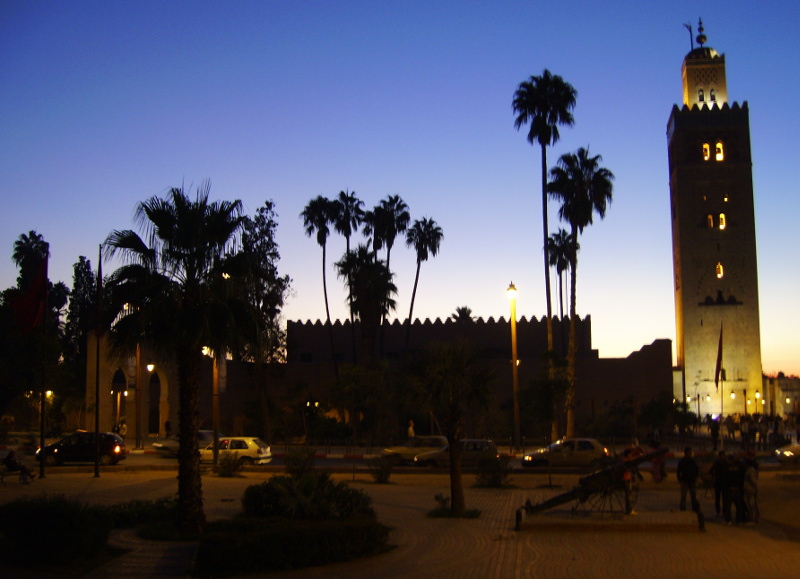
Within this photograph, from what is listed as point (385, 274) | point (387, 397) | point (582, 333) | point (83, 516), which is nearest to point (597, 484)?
point (83, 516)

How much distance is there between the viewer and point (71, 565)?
11781 mm

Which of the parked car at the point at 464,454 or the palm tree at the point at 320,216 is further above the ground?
the palm tree at the point at 320,216

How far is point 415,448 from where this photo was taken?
2988 centimetres

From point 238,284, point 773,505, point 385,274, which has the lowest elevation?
point 773,505

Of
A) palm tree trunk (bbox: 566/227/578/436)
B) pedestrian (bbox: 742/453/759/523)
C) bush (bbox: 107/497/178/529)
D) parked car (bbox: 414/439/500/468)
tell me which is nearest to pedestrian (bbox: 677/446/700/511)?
pedestrian (bbox: 742/453/759/523)

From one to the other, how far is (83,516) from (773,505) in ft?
46.7

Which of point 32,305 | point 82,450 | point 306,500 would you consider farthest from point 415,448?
point 306,500

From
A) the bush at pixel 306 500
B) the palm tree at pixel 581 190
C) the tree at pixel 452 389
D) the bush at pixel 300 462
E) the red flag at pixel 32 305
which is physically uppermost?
the palm tree at pixel 581 190

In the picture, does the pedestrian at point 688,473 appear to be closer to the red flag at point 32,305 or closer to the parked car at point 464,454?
the parked car at point 464,454

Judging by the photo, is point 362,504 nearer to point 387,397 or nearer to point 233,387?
point 387,397

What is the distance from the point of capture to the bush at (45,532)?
11.7 m

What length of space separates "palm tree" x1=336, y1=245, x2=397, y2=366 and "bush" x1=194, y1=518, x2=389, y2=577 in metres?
35.5

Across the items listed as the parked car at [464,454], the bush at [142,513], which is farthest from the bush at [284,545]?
the parked car at [464,454]

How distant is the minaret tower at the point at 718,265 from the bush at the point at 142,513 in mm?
61763
